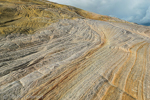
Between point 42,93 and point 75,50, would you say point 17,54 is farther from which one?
point 75,50

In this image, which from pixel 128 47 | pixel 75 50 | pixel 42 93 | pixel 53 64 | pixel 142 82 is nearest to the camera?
pixel 42 93

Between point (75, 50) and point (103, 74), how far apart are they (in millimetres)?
3569

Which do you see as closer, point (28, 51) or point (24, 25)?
point (28, 51)

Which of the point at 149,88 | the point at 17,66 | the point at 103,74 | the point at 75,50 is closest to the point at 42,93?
the point at 17,66

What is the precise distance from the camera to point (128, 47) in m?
10.2

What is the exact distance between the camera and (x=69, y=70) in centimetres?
623

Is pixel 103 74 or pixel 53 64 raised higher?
pixel 103 74

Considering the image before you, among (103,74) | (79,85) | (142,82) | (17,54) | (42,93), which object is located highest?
(142,82)

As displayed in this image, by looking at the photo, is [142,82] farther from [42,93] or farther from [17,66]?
[17,66]

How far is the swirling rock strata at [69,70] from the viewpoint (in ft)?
15.4

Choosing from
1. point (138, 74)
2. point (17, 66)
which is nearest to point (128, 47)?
point (138, 74)

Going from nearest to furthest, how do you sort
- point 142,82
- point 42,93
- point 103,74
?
1. point 42,93
2. point 142,82
3. point 103,74

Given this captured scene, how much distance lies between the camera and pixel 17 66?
6.18 meters

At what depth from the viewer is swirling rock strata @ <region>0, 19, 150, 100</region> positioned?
4.71 metres
